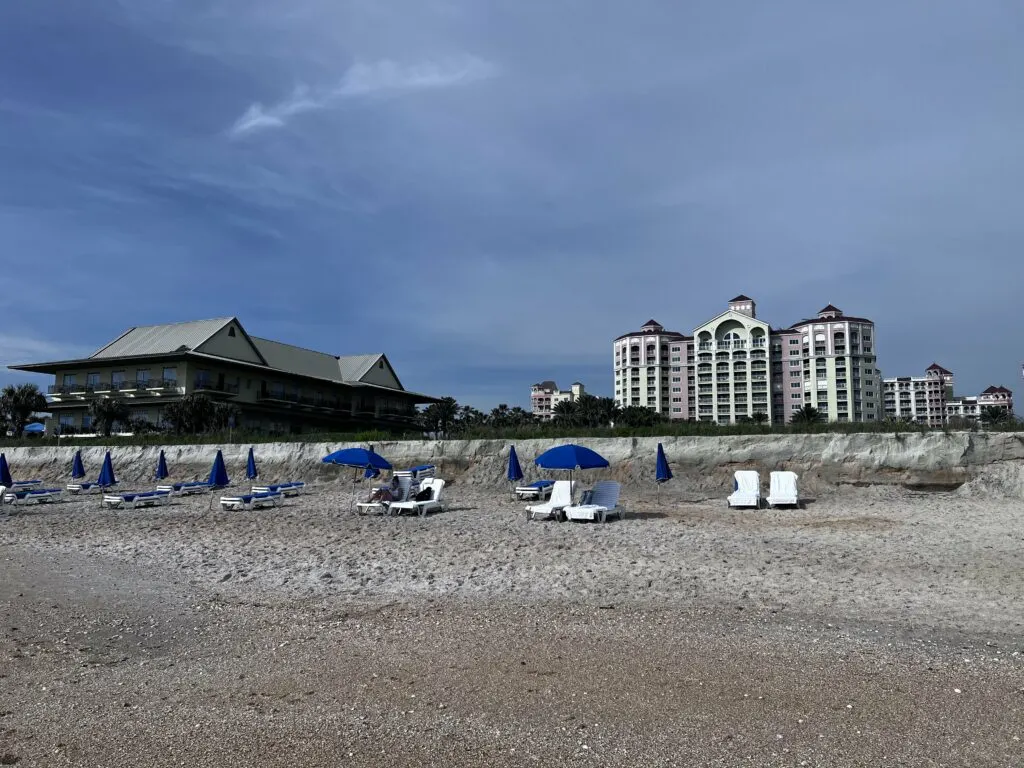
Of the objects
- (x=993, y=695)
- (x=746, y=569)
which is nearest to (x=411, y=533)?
(x=746, y=569)

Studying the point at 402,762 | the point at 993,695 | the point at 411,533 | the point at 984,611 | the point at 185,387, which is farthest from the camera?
the point at 185,387

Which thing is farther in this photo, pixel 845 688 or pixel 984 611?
pixel 984 611

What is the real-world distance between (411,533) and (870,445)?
54.6 ft

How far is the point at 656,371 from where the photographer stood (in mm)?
126562

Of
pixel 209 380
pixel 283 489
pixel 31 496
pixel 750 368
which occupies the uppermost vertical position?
pixel 750 368

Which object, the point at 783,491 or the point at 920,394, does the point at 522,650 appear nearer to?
the point at 783,491

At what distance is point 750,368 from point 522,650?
116638mm

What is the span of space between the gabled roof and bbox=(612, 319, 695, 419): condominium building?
270 feet

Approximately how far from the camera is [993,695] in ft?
19.0

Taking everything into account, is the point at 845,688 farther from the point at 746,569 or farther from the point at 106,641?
the point at 106,641

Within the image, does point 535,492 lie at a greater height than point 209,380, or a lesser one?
lesser

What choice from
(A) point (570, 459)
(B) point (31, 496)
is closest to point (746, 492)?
(A) point (570, 459)

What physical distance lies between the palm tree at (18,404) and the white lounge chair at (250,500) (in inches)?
1363

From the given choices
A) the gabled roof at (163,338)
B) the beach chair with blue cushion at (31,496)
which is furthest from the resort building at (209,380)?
the beach chair with blue cushion at (31,496)
